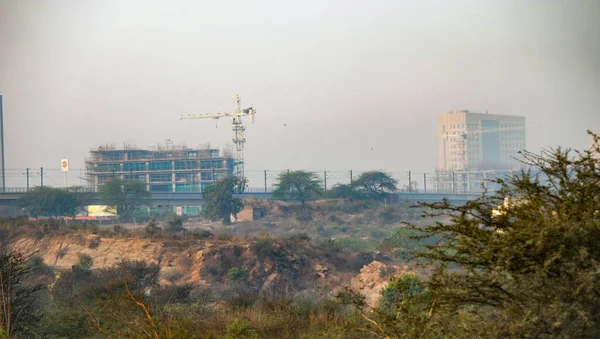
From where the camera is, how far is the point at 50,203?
86.4 metres

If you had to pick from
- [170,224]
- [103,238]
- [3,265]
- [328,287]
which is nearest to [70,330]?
[3,265]

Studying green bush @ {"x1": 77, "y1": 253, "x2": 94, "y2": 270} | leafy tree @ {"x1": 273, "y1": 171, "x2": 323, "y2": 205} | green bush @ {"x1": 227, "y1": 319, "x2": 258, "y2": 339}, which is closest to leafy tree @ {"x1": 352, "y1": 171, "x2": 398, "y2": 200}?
leafy tree @ {"x1": 273, "y1": 171, "x2": 323, "y2": 205}

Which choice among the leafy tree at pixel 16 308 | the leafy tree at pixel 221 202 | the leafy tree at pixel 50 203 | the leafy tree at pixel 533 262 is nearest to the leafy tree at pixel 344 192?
the leafy tree at pixel 221 202

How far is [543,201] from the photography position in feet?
34.1

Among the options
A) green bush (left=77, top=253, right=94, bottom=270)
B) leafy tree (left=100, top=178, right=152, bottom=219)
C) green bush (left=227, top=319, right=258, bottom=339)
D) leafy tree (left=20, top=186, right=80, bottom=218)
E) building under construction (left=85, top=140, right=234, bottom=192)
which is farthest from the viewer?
building under construction (left=85, top=140, right=234, bottom=192)

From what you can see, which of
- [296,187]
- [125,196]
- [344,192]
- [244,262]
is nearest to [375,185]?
[344,192]

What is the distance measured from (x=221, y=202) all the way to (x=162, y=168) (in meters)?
46.2

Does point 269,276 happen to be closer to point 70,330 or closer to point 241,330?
point 70,330

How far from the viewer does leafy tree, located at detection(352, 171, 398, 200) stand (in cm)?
9781

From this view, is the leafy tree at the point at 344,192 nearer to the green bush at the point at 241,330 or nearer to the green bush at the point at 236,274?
the green bush at the point at 236,274

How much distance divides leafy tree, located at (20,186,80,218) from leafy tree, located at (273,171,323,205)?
21.8 meters

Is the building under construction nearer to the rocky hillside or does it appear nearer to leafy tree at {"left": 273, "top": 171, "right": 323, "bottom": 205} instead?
leafy tree at {"left": 273, "top": 171, "right": 323, "bottom": 205}

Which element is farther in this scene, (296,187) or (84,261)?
(296,187)

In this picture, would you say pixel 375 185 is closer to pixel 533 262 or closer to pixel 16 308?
pixel 16 308
